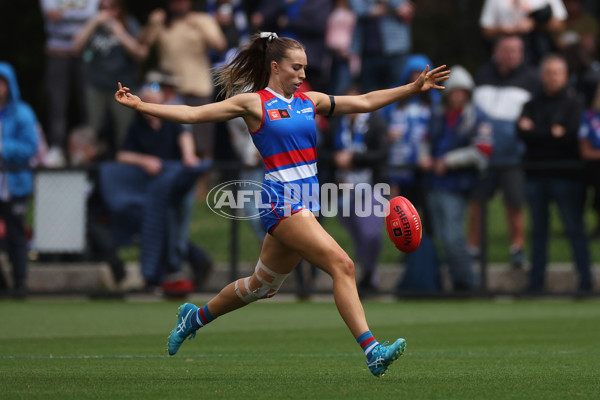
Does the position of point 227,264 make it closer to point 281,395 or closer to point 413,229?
point 413,229

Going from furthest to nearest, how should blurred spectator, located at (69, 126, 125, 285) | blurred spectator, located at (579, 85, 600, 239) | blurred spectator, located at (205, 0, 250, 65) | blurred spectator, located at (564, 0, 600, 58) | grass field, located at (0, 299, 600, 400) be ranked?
blurred spectator, located at (564, 0, 600, 58)
blurred spectator, located at (205, 0, 250, 65)
blurred spectator, located at (69, 126, 125, 285)
blurred spectator, located at (579, 85, 600, 239)
grass field, located at (0, 299, 600, 400)

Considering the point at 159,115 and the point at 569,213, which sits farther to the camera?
the point at 569,213

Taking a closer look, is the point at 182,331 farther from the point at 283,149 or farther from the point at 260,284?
the point at 283,149

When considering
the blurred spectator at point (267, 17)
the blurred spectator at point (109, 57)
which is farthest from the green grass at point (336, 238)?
the blurred spectator at point (267, 17)

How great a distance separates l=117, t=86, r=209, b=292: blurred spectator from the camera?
15.6m

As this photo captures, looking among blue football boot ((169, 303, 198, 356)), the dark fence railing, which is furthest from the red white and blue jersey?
the dark fence railing

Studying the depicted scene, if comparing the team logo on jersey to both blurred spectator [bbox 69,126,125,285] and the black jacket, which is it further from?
blurred spectator [bbox 69,126,125,285]

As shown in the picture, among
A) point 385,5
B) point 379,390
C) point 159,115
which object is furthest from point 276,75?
point 385,5

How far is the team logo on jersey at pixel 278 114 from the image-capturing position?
26.1 ft

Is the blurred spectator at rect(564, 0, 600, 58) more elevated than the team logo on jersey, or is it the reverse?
the blurred spectator at rect(564, 0, 600, 58)

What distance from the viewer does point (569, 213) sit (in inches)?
586

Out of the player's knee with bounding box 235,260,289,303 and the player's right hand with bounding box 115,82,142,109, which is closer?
the player's right hand with bounding box 115,82,142,109

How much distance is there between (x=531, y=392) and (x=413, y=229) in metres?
1.72

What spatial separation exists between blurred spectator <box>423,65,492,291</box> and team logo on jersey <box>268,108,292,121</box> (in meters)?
7.41
